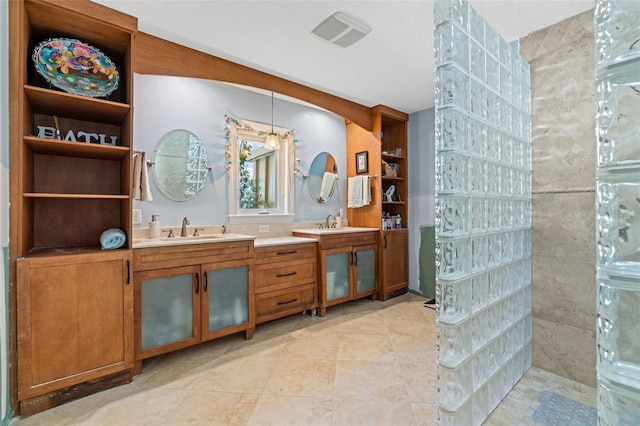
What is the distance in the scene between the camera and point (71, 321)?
173cm

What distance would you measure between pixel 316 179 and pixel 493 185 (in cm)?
249

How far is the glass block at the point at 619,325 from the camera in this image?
55cm

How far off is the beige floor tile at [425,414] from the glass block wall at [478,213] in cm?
30

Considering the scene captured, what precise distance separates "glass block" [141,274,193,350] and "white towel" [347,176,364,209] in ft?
7.45

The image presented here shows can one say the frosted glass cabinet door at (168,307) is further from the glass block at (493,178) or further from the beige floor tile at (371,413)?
the glass block at (493,178)

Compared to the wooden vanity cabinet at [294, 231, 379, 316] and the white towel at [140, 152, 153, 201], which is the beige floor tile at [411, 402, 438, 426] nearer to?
the wooden vanity cabinet at [294, 231, 379, 316]

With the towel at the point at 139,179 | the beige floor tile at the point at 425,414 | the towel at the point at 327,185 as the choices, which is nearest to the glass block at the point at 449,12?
the beige floor tile at the point at 425,414

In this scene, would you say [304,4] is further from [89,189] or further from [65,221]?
[65,221]

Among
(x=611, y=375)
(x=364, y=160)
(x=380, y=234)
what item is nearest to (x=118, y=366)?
(x=611, y=375)

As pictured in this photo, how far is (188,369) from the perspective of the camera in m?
2.12

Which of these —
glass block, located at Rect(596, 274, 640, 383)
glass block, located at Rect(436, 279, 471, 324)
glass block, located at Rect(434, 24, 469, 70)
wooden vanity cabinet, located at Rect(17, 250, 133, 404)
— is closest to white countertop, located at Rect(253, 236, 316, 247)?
wooden vanity cabinet, located at Rect(17, 250, 133, 404)

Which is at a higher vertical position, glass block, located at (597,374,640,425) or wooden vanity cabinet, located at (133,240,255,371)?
glass block, located at (597,374,640,425)

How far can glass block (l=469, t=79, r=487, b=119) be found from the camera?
1.30 metres

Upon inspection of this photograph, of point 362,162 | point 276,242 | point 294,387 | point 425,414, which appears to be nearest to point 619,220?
point 425,414
